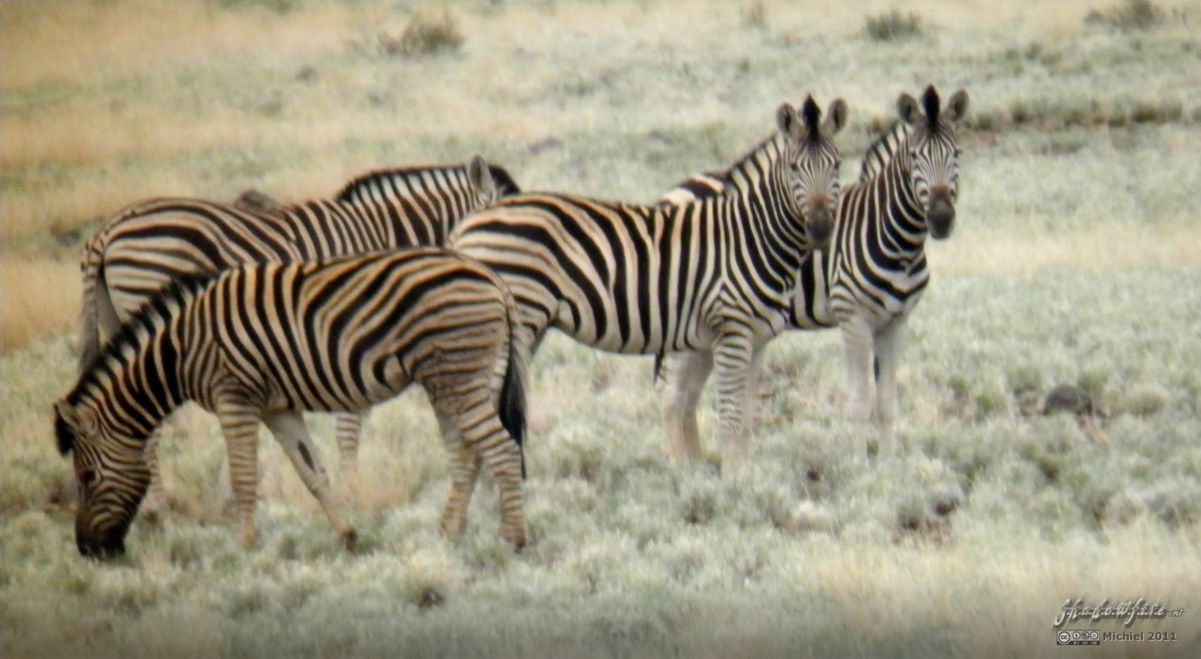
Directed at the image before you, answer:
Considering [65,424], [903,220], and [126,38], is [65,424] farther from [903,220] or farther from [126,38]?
[126,38]

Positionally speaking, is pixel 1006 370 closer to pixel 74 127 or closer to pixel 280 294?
pixel 280 294

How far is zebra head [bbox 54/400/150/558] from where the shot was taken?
25.7 ft

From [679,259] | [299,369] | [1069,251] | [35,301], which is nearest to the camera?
[299,369]

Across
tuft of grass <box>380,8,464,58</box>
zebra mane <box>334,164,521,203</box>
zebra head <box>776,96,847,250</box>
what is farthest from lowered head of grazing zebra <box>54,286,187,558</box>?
tuft of grass <box>380,8,464,58</box>

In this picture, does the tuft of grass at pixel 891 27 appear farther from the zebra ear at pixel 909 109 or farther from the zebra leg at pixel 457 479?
the zebra leg at pixel 457 479

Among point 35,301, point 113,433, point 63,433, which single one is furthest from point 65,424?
point 35,301

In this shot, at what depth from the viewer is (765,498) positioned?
28.6 ft

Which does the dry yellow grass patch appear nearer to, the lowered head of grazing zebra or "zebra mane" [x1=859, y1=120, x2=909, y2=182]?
the lowered head of grazing zebra

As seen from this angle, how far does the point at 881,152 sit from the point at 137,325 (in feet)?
14.9

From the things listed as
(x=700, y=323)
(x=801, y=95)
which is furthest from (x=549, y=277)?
(x=801, y=95)

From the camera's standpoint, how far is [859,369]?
938 cm

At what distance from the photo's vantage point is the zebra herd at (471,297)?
7699 millimetres

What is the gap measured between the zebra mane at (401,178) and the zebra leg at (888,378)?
248 cm

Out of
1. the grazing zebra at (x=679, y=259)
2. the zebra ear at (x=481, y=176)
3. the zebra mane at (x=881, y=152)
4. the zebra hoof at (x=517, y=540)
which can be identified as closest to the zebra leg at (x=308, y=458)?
the zebra hoof at (x=517, y=540)
